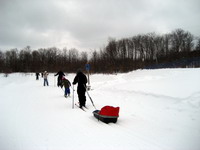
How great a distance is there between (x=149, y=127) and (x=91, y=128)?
2060 mm

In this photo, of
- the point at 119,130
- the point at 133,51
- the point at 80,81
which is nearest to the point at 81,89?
the point at 80,81

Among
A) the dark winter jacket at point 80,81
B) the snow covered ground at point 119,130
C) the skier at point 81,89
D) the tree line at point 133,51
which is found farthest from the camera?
the tree line at point 133,51

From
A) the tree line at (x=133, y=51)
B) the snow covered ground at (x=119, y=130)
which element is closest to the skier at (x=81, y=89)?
the snow covered ground at (x=119, y=130)

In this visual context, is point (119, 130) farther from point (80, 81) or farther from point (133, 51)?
point (133, 51)

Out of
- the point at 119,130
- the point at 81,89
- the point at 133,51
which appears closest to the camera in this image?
the point at 119,130

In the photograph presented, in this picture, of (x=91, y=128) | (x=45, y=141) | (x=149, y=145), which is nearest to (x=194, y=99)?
(x=149, y=145)

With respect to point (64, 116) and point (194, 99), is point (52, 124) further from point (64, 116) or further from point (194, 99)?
point (194, 99)

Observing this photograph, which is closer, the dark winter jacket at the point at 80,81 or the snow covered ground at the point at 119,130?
the snow covered ground at the point at 119,130

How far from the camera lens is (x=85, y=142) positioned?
3535 millimetres

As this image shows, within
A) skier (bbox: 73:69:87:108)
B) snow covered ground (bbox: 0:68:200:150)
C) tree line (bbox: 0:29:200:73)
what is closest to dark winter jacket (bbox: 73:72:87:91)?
skier (bbox: 73:69:87:108)

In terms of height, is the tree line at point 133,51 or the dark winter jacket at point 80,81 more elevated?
the tree line at point 133,51

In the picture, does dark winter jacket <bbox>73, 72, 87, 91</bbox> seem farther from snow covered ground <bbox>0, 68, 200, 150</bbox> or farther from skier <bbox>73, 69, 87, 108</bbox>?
snow covered ground <bbox>0, 68, 200, 150</bbox>

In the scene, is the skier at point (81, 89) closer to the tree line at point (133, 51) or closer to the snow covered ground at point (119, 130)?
the snow covered ground at point (119, 130)

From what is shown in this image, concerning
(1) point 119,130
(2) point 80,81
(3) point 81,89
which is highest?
(2) point 80,81
